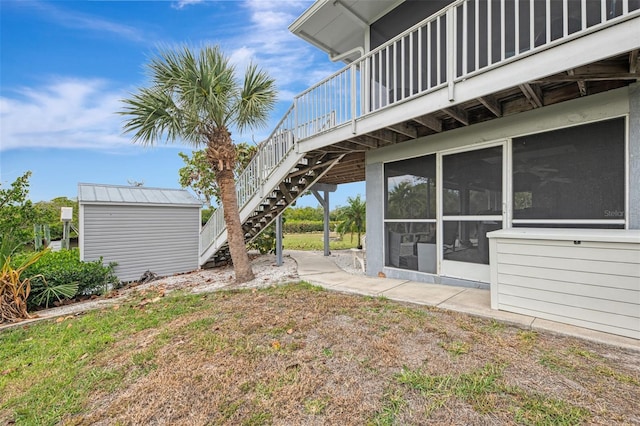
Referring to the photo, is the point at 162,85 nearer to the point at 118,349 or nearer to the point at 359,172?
the point at 118,349

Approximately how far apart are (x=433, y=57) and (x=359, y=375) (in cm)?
491

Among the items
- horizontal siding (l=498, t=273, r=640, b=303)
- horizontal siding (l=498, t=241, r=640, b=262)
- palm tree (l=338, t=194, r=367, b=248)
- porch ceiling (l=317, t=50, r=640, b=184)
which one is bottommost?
horizontal siding (l=498, t=273, r=640, b=303)

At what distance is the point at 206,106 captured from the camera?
551 cm

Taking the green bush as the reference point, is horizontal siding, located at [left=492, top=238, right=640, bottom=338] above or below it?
above

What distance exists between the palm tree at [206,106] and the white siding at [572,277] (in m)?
4.90

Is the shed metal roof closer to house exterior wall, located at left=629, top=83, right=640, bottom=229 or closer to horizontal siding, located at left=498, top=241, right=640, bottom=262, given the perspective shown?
horizontal siding, located at left=498, top=241, right=640, bottom=262

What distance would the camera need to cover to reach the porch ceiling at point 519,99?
2795 mm

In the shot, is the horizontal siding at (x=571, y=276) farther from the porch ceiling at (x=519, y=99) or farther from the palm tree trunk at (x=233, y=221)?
the palm tree trunk at (x=233, y=221)

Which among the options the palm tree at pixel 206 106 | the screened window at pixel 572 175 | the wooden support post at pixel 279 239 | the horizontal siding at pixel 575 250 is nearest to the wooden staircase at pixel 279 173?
the wooden support post at pixel 279 239

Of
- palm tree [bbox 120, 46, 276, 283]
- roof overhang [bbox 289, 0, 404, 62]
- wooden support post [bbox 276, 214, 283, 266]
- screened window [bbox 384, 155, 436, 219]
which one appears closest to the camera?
screened window [bbox 384, 155, 436, 219]

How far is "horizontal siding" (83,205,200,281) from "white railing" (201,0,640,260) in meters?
3.70

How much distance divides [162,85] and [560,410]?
6921 mm

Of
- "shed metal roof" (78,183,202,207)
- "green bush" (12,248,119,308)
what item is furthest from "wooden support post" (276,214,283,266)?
"green bush" (12,248,119,308)

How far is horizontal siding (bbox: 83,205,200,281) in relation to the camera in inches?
327
